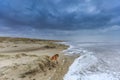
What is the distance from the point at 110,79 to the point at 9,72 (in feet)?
18.5

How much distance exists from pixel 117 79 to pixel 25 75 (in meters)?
5.14

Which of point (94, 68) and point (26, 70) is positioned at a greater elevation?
point (26, 70)

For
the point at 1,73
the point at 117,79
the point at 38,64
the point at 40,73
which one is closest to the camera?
the point at 1,73

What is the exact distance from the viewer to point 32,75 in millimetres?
8812

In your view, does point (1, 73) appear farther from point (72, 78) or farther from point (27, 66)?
point (72, 78)

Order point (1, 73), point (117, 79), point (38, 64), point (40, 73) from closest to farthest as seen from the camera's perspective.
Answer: point (1, 73) → point (117, 79) → point (40, 73) → point (38, 64)

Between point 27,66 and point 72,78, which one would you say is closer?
point 72,78

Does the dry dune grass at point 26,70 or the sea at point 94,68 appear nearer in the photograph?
the dry dune grass at point 26,70

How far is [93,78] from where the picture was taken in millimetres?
8969

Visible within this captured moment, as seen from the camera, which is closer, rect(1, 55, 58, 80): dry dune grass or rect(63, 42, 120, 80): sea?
rect(1, 55, 58, 80): dry dune grass

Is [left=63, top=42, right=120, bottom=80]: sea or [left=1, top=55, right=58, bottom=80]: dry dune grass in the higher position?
[left=1, top=55, right=58, bottom=80]: dry dune grass

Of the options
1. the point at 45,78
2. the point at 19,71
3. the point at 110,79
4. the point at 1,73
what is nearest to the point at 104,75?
the point at 110,79

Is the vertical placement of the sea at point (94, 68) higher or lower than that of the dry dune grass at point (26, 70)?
lower

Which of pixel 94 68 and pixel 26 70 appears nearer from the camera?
pixel 26 70
